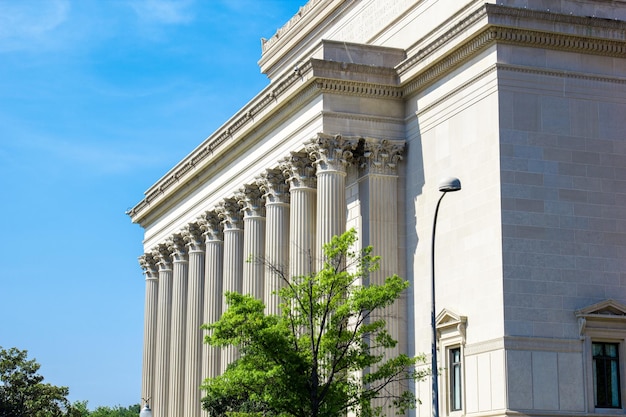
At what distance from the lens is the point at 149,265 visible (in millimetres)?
89250

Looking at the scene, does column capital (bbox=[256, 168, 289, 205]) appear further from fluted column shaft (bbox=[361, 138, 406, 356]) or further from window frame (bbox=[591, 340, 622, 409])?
window frame (bbox=[591, 340, 622, 409])

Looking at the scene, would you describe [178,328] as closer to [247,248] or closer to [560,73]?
[247,248]

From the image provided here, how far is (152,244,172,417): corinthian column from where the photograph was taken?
83062 millimetres

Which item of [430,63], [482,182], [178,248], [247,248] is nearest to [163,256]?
[178,248]

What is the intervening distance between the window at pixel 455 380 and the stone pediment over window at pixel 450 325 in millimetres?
690

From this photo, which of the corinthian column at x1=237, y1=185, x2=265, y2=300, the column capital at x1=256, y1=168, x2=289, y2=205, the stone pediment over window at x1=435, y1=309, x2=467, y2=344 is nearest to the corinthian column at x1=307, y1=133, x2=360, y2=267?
the column capital at x1=256, y1=168, x2=289, y2=205

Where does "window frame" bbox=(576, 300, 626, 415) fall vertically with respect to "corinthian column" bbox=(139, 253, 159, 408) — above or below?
below

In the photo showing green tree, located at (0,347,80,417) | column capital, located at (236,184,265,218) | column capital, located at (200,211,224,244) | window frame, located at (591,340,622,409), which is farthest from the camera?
green tree, located at (0,347,80,417)

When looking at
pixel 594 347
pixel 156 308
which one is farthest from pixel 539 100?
pixel 156 308

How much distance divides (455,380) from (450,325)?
2316 millimetres

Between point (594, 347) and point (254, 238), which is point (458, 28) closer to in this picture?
point (594, 347)

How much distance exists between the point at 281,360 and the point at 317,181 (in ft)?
52.0

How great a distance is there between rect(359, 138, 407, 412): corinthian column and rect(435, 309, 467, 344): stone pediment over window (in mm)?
3583

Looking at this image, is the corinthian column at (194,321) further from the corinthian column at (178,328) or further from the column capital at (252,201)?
the column capital at (252,201)
